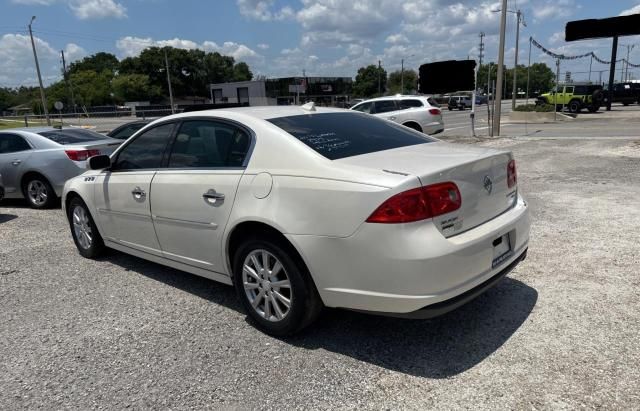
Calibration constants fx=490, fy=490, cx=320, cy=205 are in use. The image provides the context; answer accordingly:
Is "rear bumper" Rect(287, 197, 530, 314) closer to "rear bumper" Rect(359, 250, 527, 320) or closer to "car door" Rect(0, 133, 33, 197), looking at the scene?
"rear bumper" Rect(359, 250, 527, 320)

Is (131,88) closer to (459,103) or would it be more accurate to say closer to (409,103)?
(459,103)

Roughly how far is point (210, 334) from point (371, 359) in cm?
121

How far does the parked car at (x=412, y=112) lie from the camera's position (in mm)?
17125

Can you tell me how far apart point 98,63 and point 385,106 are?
14654 cm

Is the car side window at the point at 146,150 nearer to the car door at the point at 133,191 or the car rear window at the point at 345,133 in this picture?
the car door at the point at 133,191

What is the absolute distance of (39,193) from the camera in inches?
330

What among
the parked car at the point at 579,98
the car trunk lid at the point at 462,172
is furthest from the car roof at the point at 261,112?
→ the parked car at the point at 579,98

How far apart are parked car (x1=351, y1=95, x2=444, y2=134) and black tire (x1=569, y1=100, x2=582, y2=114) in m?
20.9

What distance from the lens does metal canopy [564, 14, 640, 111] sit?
1282 inches

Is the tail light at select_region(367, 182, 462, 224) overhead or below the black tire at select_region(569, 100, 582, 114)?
overhead

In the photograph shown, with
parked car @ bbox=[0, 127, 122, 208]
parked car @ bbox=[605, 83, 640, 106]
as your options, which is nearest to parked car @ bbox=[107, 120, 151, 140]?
parked car @ bbox=[0, 127, 122, 208]

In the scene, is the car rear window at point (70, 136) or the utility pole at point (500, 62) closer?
the car rear window at point (70, 136)

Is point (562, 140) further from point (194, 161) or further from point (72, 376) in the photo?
point (72, 376)

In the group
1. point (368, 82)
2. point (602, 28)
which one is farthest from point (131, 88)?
point (602, 28)
